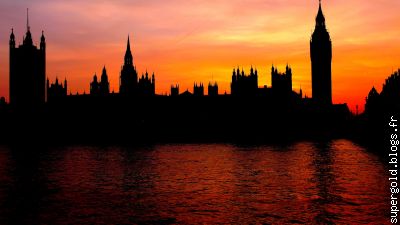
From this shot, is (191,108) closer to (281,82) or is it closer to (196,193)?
(281,82)

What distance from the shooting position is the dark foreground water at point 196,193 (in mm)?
23719

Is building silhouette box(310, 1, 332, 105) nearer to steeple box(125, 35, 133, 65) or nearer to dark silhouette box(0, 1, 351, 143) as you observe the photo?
dark silhouette box(0, 1, 351, 143)

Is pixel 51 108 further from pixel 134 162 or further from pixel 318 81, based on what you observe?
pixel 134 162

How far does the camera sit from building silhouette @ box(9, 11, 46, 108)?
16638cm

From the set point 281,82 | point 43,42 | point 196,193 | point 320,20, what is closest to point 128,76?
point 43,42

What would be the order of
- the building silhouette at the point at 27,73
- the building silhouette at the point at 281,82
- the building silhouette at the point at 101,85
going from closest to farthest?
1. the building silhouette at the point at 281,82
2. the building silhouette at the point at 27,73
3. the building silhouette at the point at 101,85

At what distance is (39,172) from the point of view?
44.9m

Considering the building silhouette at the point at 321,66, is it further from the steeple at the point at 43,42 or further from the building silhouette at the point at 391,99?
the steeple at the point at 43,42

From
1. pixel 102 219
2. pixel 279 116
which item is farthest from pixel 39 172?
pixel 279 116

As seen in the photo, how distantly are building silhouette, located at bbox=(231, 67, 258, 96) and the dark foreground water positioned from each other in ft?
363

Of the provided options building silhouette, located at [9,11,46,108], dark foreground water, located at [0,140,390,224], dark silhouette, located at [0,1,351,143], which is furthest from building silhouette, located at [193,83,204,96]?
dark foreground water, located at [0,140,390,224]

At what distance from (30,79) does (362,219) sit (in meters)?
159

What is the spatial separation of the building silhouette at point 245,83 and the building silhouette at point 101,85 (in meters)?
40.3

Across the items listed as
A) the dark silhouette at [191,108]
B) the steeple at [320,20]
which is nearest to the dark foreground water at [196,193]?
the dark silhouette at [191,108]
